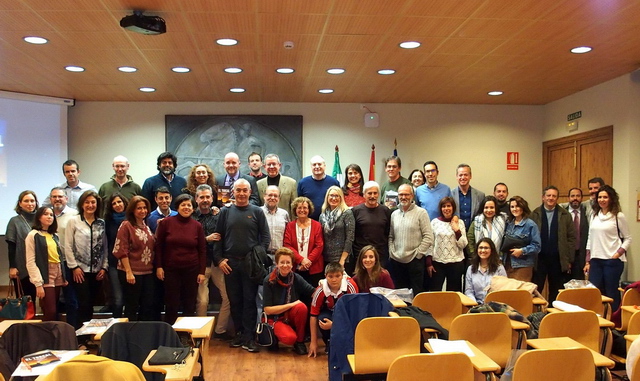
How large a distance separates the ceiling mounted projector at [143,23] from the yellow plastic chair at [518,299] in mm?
3508

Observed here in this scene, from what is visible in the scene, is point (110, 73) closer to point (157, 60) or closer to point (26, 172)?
point (157, 60)

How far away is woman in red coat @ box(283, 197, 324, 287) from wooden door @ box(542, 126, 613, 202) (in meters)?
4.26

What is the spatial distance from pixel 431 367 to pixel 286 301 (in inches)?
121

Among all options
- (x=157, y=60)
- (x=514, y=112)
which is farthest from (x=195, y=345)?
(x=514, y=112)

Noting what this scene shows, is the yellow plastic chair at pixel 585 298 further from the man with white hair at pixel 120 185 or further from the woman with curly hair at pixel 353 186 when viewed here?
the man with white hair at pixel 120 185

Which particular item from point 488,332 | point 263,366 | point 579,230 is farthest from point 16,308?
point 579,230

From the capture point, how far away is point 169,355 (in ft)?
11.7

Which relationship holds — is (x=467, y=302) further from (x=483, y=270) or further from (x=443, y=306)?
(x=483, y=270)

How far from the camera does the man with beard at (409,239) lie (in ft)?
21.0

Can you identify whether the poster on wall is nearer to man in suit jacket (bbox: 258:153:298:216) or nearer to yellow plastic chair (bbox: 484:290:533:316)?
man in suit jacket (bbox: 258:153:298:216)

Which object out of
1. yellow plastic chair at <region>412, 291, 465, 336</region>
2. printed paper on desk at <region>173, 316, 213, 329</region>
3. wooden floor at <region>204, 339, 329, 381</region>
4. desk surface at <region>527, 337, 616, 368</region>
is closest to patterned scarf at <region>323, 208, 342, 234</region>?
wooden floor at <region>204, 339, 329, 381</region>

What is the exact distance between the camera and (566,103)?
914cm

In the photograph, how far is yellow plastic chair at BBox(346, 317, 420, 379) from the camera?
3.95 metres

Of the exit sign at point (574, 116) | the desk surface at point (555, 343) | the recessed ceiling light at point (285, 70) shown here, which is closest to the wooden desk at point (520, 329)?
the desk surface at point (555, 343)
